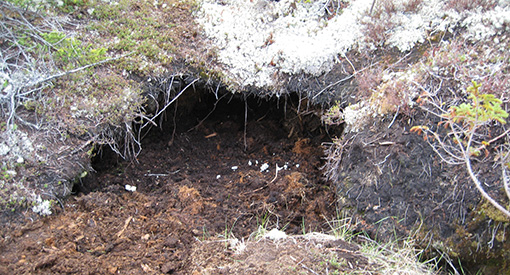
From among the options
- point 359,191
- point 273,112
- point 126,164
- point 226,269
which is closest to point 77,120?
point 126,164

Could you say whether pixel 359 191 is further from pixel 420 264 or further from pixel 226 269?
pixel 226 269

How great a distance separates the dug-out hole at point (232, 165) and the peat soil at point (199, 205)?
0.01 meters

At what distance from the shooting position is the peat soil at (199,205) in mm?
2801

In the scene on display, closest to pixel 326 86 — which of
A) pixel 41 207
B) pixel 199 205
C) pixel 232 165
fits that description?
pixel 232 165

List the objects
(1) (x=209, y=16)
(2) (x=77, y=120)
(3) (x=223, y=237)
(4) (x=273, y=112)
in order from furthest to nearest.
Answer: (4) (x=273, y=112), (1) (x=209, y=16), (2) (x=77, y=120), (3) (x=223, y=237)

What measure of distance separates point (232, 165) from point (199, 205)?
89 cm

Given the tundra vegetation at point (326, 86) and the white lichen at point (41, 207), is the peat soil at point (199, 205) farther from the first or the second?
the tundra vegetation at point (326, 86)

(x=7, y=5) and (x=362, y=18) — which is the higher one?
(x=7, y=5)

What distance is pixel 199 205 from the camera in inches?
138

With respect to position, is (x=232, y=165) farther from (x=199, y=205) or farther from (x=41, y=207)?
(x=41, y=207)

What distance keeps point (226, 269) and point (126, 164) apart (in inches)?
75.7

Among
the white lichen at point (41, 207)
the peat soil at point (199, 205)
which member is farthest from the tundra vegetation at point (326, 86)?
the peat soil at point (199, 205)

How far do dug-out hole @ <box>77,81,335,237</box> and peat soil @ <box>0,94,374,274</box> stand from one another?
0.01m

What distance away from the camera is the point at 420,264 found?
112 inches
